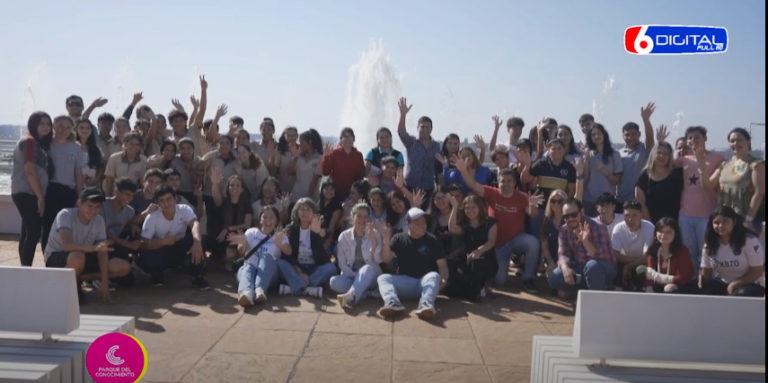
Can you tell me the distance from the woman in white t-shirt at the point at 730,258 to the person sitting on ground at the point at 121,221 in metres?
5.33

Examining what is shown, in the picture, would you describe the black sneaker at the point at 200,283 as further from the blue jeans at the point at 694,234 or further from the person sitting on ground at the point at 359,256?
the blue jeans at the point at 694,234

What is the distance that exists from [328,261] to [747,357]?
4.07 meters

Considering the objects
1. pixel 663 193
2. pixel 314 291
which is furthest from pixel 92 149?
pixel 663 193

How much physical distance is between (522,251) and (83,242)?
4.36 metres

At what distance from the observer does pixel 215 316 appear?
5223mm

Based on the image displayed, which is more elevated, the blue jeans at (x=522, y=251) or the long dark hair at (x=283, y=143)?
the long dark hair at (x=283, y=143)

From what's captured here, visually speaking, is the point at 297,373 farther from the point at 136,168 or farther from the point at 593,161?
the point at 593,161

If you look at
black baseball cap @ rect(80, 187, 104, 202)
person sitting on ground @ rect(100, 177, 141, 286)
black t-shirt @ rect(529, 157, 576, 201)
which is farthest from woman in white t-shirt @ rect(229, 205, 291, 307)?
black t-shirt @ rect(529, 157, 576, 201)

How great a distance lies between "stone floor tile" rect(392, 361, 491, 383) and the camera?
3.88 metres

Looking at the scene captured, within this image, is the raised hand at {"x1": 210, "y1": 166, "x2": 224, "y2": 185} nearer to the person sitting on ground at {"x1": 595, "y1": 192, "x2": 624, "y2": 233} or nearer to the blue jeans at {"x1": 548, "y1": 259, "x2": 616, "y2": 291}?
the blue jeans at {"x1": 548, "y1": 259, "x2": 616, "y2": 291}

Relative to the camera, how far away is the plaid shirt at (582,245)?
20.0 ft

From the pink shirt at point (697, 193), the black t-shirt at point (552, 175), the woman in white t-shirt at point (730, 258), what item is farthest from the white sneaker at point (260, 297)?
the pink shirt at point (697, 193)

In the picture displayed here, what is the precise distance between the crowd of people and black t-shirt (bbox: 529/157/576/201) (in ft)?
0.04

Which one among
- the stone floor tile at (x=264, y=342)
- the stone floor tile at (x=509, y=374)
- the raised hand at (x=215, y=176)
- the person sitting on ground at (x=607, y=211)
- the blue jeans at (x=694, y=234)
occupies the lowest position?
the stone floor tile at (x=509, y=374)
